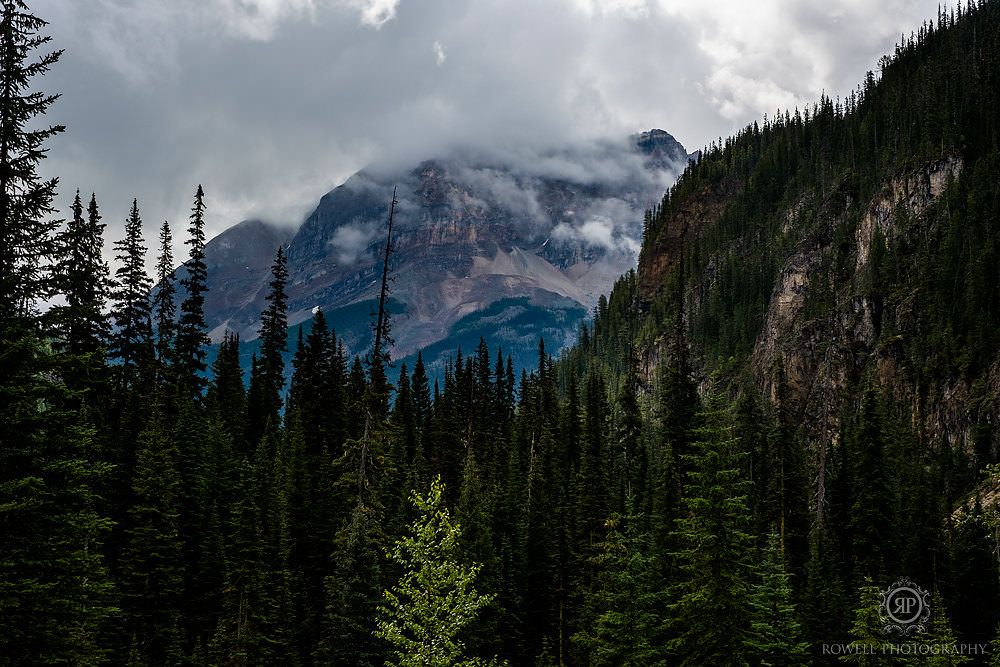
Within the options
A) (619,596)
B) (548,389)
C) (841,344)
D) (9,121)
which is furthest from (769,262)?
(9,121)

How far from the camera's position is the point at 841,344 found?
459 ft

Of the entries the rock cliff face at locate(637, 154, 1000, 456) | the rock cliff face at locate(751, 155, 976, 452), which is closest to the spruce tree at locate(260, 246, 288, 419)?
the rock cliff face at locate(637, 154, 1000, 456)

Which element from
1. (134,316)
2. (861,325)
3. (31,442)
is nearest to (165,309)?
(134,316)

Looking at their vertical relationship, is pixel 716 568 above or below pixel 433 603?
above

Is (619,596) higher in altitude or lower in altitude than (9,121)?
lower

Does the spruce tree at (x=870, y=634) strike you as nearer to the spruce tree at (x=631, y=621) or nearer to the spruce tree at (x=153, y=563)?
the spruce tree at (x=631, y=621)

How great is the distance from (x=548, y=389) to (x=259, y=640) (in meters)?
48.1

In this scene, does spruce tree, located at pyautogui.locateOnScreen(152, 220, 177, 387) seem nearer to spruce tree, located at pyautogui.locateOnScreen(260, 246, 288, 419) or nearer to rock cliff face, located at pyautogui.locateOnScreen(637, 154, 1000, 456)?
spruce tree, located at pyautogui.locateOnScreen(260, 246, 288, 419)

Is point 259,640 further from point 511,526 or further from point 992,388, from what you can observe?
point 992,388

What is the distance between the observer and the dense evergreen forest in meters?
19.9

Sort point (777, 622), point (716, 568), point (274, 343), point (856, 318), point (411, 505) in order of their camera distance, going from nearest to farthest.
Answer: point (716, 568)
point (777, 622)
point (411, 505)
point (274, 343)
point (856, 318)

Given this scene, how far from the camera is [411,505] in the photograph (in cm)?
5241

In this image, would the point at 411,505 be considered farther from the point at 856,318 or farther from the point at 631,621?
the point at 856,318

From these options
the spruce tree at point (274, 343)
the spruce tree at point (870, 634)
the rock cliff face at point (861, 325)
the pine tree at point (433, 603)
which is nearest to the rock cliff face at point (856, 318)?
the rock cliff face at point (861, 325)
